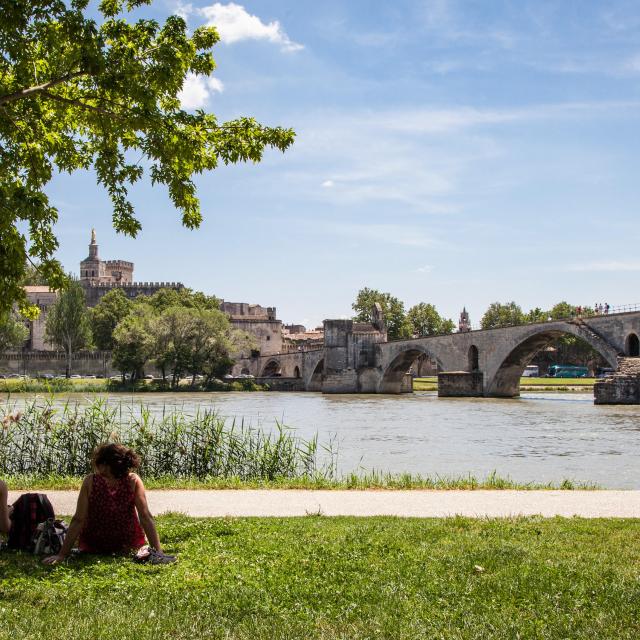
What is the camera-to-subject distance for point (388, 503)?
8.86m

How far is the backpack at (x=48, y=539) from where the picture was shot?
5.97 m

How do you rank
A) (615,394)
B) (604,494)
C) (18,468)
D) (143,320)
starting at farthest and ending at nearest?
(143,320)
(615,394)
(18,468)
(604,494)

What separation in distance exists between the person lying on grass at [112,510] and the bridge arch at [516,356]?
40.0m

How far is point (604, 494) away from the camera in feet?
31.5

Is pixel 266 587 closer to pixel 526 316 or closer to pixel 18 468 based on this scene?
pixel 18 468

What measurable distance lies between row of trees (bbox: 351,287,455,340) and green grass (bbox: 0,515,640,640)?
88.8 metres

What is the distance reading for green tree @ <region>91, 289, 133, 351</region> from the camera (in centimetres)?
8644

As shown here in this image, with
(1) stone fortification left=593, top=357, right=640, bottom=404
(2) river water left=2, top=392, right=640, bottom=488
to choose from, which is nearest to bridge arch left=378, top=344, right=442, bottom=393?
(1) stone fortification left=593, top=357, right=640, bottom=404

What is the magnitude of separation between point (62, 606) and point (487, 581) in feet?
8.68

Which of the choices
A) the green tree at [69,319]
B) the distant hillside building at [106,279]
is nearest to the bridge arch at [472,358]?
the green tree at [69,319]

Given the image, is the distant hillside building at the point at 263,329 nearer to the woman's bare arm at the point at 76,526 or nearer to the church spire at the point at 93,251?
the church spire at the point at 93,251

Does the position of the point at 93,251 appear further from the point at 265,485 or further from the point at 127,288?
the point at 265,485

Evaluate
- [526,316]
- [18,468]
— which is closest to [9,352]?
[526,316]

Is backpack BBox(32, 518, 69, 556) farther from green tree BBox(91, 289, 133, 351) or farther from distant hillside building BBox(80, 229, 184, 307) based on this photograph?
distant hillside building BBox(80, 229, 184, 307)
